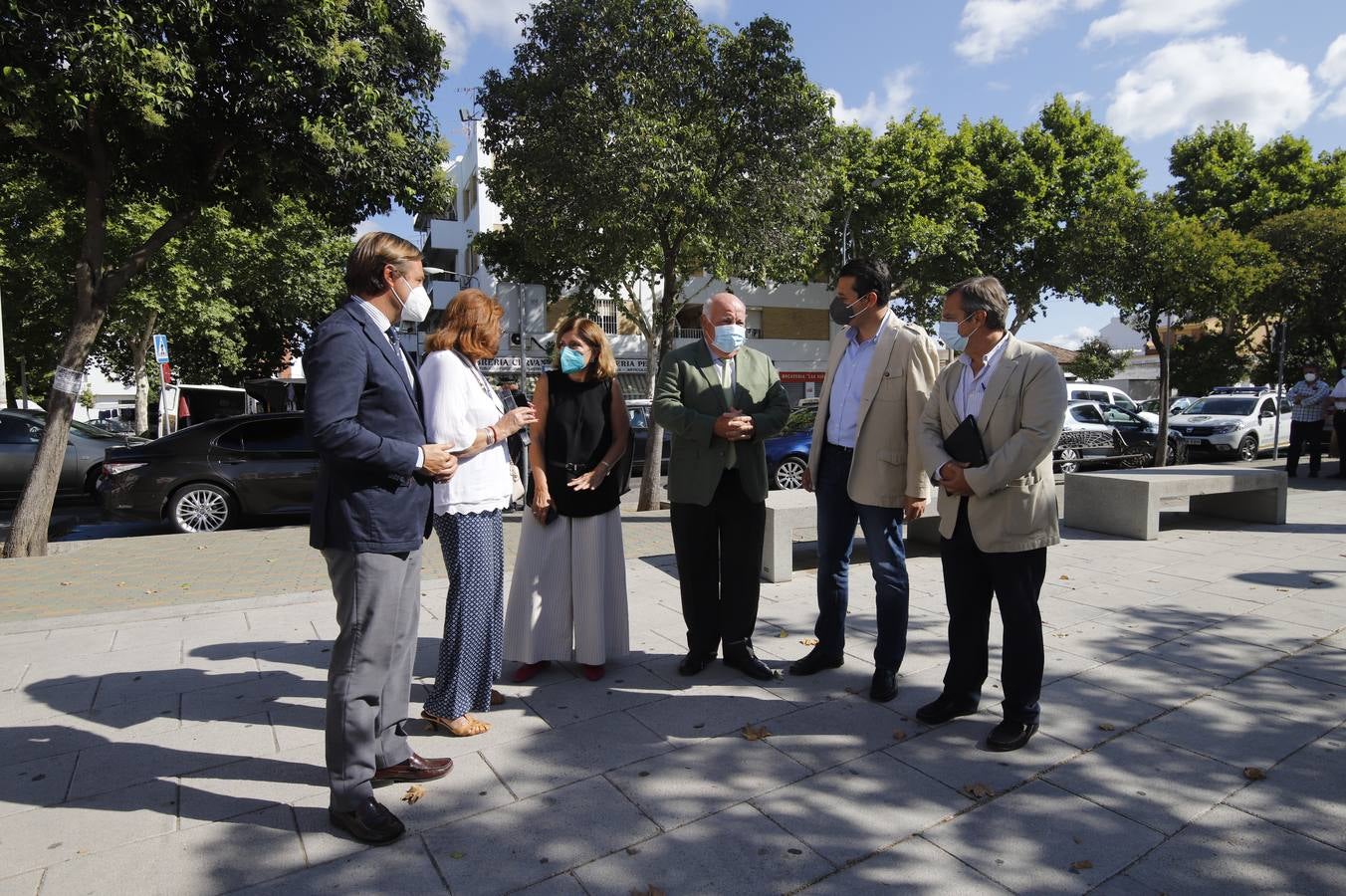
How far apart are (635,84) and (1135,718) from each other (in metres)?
9.32

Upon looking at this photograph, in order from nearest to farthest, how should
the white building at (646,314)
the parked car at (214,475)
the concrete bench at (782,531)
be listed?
the concrete bench at (782,531) < the parked car at (214,475) < the white building at (646,314)

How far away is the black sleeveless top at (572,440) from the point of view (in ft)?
13.1

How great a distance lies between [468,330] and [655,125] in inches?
298

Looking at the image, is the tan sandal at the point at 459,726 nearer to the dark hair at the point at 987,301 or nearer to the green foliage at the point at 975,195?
the dark hair at the point at 987,301

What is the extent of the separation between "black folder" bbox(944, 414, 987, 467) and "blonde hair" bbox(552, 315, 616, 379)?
5.38 feet

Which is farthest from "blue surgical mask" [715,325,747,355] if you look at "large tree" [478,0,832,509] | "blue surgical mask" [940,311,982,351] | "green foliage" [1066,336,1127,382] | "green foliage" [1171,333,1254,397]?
"green foliage" [1066,336,1127,382]

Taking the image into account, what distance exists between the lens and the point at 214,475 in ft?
31.0

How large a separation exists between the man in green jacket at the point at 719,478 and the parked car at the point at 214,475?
6639mm

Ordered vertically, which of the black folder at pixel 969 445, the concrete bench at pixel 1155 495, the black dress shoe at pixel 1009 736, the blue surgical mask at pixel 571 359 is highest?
the blue surgical mask at pixel 571 359

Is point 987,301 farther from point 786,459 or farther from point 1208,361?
point 1208,361

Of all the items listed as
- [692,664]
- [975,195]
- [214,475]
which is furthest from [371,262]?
[975,195]

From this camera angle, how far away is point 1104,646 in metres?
4.47

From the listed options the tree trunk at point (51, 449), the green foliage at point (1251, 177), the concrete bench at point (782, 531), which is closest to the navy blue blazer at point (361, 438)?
the concrete bench at point (782, 531)

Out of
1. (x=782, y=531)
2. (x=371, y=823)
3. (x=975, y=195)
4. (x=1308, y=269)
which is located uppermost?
(x=975, y=195)
